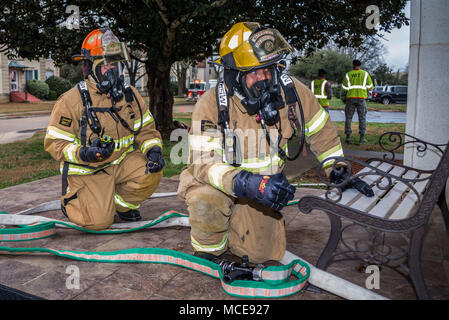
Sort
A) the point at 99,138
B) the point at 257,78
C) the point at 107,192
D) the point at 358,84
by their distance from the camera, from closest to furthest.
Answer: the point at 257,78
the point at 99,138
the point at 107,192
the point at 358,84

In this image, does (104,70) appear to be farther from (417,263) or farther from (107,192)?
(417,263)

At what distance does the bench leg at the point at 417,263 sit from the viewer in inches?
91.4

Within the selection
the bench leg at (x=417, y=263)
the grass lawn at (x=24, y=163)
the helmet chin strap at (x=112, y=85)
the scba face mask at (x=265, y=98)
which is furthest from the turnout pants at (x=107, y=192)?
the grass lawn at (x=24, y=163)

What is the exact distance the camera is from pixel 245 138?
3.03 meters

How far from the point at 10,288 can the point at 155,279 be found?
91 centimetres

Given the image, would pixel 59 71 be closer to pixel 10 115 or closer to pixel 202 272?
pixel 10 115

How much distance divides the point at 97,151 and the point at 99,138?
0.20 meters

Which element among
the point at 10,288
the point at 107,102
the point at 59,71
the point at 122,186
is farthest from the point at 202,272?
the point at 59,71

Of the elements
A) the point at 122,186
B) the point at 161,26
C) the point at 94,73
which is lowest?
the point at 122,186

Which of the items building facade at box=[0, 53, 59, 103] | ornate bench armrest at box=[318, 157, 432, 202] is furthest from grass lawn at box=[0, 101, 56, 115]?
ornate bench armrest at box=[318, 157, 432, 202]

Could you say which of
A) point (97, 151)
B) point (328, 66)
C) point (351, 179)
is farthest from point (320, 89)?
point (328, 66)

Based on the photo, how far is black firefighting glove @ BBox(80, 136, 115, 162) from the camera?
11.8 feet

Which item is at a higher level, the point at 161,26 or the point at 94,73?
the point at 161,26

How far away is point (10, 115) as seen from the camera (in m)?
23.1
